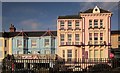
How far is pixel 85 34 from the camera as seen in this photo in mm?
29812

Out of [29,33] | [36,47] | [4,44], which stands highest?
[29,33]

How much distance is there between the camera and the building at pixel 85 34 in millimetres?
29266

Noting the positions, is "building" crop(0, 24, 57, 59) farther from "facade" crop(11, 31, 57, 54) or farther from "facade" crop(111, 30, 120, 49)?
"facade" crop(111, 30, 120, 49)

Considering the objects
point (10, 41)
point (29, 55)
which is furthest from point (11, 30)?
point (29, 55)

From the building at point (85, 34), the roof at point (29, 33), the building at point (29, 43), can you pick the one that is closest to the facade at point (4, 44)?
the building at point (29, 43)

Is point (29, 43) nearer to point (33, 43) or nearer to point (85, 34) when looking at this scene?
point (33, 43)

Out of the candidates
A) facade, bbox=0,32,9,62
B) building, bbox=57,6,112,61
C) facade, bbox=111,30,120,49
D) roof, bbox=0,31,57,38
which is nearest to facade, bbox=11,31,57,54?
roof, bbox=0,31,57,38

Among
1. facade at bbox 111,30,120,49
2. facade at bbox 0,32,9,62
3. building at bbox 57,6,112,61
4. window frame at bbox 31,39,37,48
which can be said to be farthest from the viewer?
facade at bbox 111,30,120,49

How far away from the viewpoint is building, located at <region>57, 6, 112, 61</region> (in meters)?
29.3

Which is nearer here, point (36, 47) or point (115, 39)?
point (36, 47)

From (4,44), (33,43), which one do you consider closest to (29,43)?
(33,43)

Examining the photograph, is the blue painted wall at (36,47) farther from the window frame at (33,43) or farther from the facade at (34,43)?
→ the window frame at (33,43)

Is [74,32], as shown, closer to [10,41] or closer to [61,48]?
[61,48]

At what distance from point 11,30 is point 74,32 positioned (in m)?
6.98
